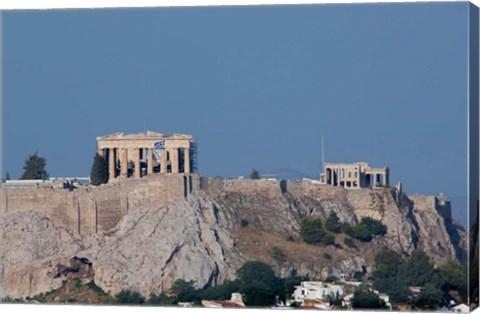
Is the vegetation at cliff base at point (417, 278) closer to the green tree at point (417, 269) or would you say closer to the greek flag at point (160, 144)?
the green tree at point (417, 269)

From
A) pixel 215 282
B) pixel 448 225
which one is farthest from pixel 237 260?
pixel 448 225

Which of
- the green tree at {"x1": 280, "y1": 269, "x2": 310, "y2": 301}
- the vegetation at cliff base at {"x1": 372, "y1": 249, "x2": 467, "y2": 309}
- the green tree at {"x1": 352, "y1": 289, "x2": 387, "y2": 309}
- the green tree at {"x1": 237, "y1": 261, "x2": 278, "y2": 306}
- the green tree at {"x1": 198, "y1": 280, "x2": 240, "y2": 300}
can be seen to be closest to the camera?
the vegetation at cliff base at {"x1": 372, "y1": 249, "x2": 467, "y2": 309}

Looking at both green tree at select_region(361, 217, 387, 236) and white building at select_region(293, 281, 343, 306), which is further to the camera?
green tree at select_region(361, 217, 387, 236)

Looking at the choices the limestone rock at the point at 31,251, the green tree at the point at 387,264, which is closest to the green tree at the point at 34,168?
the limestone rock at the point at 31,251

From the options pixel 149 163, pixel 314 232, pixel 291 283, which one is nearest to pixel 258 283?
pixel 291 283

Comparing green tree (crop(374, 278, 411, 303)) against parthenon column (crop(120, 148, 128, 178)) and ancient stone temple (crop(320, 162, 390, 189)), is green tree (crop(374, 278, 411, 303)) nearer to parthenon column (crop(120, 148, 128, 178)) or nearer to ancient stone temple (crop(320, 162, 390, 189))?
ancient stone temple (crop(320, 162, 390, 189))

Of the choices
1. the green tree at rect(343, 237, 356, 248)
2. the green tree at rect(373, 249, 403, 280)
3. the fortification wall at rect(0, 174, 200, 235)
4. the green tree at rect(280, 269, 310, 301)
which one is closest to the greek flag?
the fortification wall at rect(0, 174, 200, 235)
